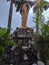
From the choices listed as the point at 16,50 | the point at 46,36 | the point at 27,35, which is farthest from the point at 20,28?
the point at 46,36

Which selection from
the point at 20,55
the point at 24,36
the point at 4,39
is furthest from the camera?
the point at 24,36

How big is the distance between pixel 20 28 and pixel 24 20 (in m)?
0.58

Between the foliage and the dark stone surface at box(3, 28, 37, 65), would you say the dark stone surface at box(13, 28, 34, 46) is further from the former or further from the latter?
the foliage

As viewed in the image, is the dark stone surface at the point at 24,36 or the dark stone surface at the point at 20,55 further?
the dark stone surface at the point at 24,36

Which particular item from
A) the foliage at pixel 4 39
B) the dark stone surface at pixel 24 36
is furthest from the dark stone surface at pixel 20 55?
the dark stone surface at pixel 24 36

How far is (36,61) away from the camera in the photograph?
11.0m

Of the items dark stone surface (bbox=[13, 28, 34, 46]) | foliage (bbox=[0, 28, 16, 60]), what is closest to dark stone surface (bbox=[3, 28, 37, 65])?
foliage (bbox=[0, 28, 16, 60])

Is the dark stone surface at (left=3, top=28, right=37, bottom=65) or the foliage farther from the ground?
the foliage

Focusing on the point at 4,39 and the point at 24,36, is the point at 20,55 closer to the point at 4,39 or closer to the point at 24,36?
the point at 4,39

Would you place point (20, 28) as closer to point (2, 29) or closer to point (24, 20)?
point (24, 20)

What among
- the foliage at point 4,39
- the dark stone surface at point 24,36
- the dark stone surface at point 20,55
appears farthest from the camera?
the dark stone surface at point 24,36

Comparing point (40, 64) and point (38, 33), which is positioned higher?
point (38, 33)

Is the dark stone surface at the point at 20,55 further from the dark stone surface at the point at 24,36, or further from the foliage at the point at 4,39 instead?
the dark stone surface at the point at 24,36

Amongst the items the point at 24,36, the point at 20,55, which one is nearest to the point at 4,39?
the point at 20,55
